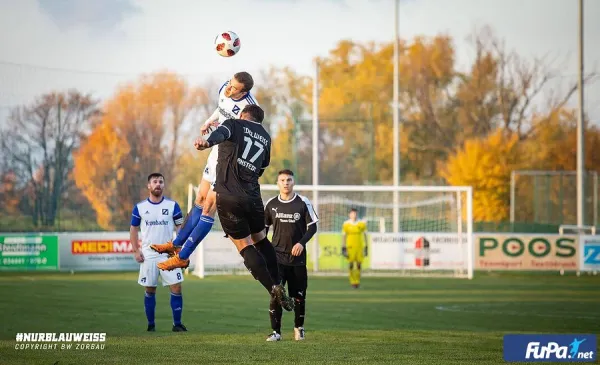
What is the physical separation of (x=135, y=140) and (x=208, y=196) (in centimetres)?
2602

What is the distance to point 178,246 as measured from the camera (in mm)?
13484

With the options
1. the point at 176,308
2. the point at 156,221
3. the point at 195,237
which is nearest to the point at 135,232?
the point at 156,221

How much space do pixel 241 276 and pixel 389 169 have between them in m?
30.2

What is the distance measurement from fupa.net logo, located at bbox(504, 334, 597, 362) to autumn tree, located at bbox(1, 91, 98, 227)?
23.6 m

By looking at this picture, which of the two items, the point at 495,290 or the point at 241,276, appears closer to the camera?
the point at 495,290

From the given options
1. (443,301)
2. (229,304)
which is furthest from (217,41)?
(443,301)

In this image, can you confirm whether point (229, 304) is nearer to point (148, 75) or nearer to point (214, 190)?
point (214, 190)

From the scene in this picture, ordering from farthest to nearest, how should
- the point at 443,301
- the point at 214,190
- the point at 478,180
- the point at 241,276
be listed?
the point at 478,180 < the point at 241,276 < the point at 443,301 < the point at 214,190

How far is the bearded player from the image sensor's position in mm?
12922

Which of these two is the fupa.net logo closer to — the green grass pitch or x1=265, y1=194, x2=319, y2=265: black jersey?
the green grass pitch

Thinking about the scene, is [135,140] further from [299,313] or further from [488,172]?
[488,172]

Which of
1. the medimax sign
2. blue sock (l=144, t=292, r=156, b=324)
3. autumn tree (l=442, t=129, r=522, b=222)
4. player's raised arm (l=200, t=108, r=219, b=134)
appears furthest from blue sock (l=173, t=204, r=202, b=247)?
autumn tree (l=442, t=129, r=522, b=222)

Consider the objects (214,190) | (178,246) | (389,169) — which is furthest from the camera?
(389,169)

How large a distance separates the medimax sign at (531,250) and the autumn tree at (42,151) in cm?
1423
